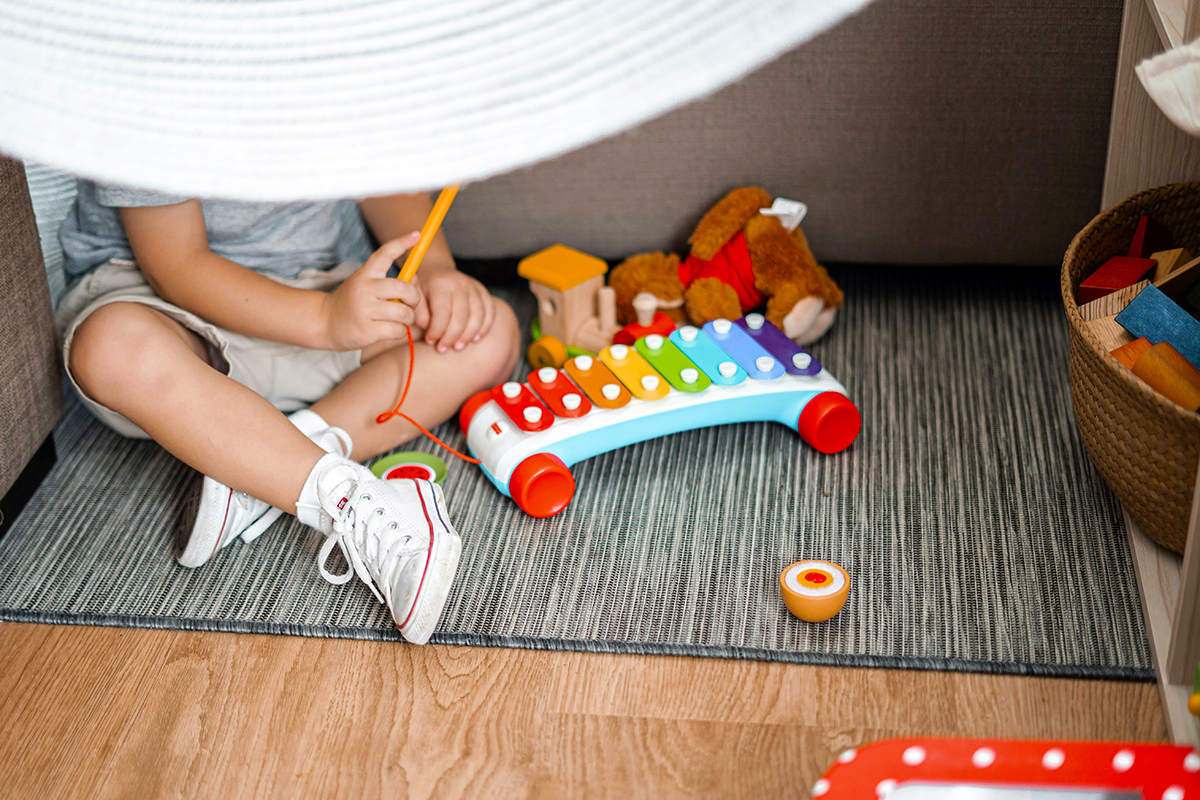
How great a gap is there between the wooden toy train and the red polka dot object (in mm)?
456

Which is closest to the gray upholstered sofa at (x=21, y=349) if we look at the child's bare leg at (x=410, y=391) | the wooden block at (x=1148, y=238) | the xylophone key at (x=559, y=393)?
the child's bare leg at (x=410, y=391)

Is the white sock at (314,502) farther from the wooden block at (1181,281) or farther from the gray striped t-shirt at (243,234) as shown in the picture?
the wooden block at (1181,281)

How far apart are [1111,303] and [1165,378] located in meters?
0.12

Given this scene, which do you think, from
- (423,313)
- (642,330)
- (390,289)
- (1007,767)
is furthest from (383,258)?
(1007,767)

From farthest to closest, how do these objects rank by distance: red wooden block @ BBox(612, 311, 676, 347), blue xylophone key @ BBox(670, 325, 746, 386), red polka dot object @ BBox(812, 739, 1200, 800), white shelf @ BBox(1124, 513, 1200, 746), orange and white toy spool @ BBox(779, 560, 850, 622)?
red wooden block @ BBox(612, 311, 676, 347), blue xylophone key @ BBox(670, 325, 746, 386), orange and white toy spool @ BBox(779, 560, 850, 622), white shelf @ BBox(1124, 513, 1200, 746), red polka dot object @ BBox(812, 739, 1200, 800)

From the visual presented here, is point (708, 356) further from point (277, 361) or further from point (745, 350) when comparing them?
point (277, 361)

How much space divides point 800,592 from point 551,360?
467 mm

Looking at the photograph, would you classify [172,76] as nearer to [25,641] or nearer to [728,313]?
[25,641]

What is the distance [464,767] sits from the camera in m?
0.71

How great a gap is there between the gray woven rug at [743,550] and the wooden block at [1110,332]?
19cm

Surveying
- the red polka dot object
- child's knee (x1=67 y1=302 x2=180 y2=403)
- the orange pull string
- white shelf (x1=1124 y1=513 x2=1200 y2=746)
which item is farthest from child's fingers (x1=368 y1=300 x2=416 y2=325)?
white shelf (x1=1124 y1=513 x2=1200 y2=746)

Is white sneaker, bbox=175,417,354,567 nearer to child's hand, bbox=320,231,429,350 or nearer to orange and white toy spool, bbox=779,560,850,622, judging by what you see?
child's hand, bbox=320,231,429,350

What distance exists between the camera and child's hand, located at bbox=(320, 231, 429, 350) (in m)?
0.88

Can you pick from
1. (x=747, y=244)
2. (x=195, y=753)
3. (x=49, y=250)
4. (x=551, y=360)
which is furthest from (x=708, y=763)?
(x=49, y=250)
